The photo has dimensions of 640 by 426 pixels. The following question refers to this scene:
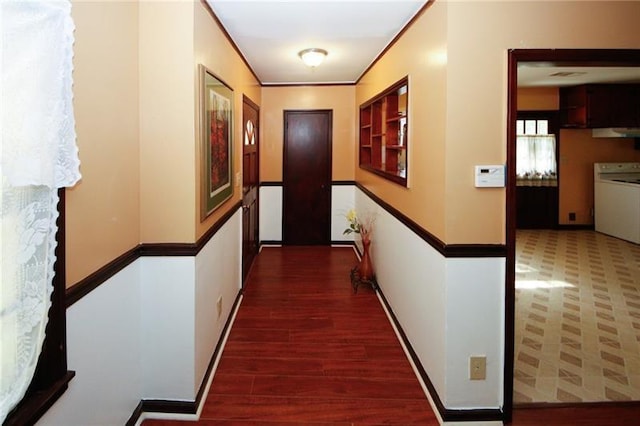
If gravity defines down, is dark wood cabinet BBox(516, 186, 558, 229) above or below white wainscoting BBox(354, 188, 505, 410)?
above

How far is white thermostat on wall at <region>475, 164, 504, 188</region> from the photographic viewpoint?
2.36 meters

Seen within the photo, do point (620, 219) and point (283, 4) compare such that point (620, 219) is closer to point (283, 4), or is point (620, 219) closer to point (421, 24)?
point (421, 24)

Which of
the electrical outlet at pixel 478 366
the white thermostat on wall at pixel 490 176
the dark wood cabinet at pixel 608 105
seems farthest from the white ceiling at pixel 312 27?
the dark wood cabinet at pixel 608 105

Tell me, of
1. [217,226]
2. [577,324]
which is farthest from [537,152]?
[217,226]

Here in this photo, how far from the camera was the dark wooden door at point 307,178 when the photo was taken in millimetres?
6703

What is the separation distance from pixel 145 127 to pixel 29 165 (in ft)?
3.78

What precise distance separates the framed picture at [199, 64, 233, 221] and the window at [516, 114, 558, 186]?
5.91m

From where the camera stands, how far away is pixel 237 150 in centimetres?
432

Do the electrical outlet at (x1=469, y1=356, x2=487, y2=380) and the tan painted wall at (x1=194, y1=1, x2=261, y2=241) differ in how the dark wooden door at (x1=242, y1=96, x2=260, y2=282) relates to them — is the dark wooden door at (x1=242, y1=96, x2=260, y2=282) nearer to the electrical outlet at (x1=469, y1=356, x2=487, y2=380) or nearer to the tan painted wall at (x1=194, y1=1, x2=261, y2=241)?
the tan painted wall at (x1=194, y1=1, x2=261, y2=241)

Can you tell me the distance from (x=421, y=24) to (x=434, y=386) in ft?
7.08

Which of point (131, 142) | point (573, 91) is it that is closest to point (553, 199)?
point (573, 91)

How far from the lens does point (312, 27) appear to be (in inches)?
136

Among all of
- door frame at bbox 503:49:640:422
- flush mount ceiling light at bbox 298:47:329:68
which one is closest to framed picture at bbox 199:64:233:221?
flush mount ceiling light at bbox 298:47:329:68

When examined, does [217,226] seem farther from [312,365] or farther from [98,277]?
[98,277]
